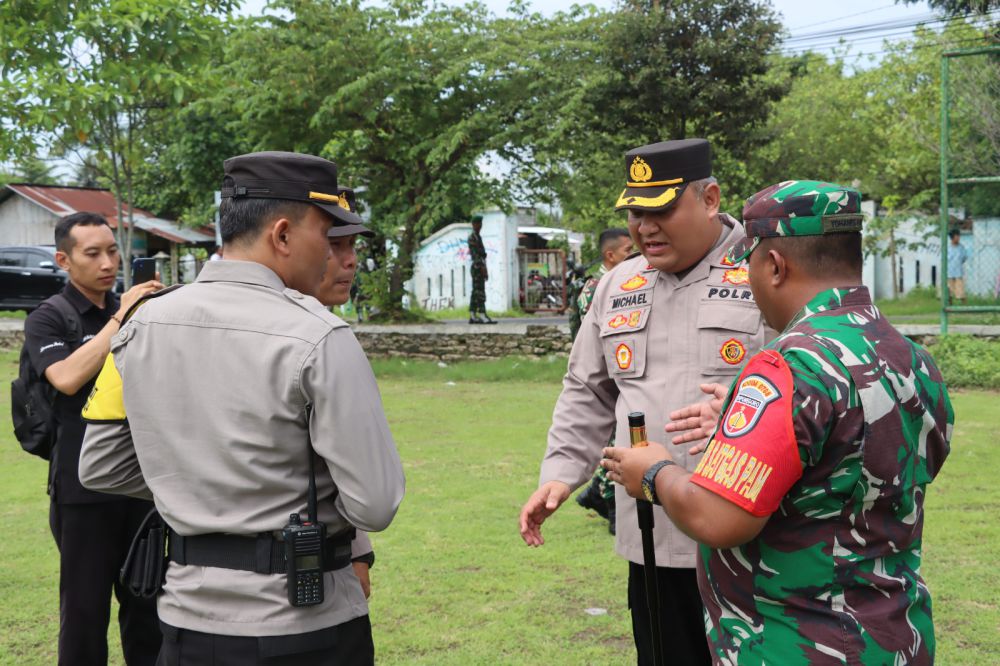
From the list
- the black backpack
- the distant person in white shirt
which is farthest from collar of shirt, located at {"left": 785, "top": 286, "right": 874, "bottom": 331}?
the distant person in white shirt

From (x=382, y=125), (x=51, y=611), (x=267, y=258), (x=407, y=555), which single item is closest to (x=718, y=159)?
(x=382, y=125)

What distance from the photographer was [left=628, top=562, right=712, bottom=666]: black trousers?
3.07 meters

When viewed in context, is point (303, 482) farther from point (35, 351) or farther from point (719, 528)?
point (35, 351)

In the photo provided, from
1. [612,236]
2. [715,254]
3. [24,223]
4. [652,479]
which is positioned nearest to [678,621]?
[652,479]

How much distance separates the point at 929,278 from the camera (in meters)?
26.0

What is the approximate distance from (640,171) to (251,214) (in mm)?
1379

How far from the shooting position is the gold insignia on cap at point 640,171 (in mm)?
3197

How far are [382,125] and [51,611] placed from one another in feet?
39.2

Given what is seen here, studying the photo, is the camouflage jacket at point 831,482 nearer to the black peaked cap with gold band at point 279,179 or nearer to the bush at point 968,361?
the black peaked cap with gold band at point 279,179

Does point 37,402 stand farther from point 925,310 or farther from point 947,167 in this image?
point 925,310

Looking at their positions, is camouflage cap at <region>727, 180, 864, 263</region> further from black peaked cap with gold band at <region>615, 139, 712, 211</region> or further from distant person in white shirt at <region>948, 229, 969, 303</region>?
distant person in white shirt at <region>948, 229, 969, 303</region>

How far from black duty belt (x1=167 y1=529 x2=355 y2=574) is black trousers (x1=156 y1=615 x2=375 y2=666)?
15 cm

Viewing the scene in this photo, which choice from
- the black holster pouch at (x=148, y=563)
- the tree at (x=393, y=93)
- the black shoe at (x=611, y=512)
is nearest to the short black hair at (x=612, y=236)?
the black shoe at (x=611, y=512)

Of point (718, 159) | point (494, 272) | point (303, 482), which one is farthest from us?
point (494, 272)
